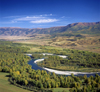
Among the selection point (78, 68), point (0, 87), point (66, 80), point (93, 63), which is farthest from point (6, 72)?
point (93, 63)

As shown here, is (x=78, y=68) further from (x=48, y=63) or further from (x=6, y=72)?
(x=6, y=72)

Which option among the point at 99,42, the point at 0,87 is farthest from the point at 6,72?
the point at 99,42

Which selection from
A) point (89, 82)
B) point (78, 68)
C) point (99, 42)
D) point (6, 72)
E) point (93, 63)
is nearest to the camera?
point (89, 82)

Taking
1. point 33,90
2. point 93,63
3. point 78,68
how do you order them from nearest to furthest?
point 33,90
point 78,68
point 93,63

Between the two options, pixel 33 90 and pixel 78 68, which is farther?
pixel 78 68

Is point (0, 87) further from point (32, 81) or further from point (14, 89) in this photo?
point (32, 81)

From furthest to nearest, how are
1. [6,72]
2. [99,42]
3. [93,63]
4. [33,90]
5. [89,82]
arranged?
[99,42]
[93,63]
[6,72]
[89,82]
[33,90]

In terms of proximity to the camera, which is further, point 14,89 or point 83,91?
point 14,89

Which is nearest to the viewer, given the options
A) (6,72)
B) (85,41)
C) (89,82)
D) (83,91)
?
(83,91)
